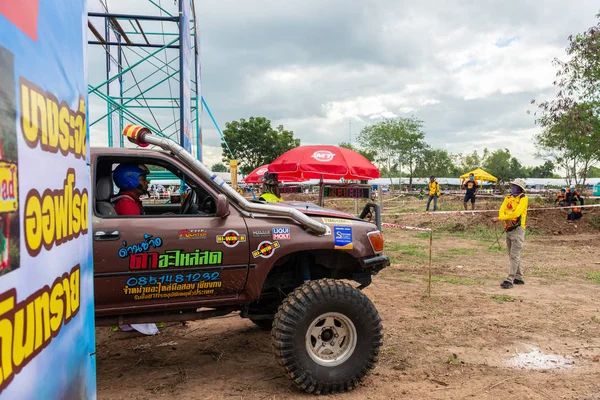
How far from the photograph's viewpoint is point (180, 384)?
3.94m

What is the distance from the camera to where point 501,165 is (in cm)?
A: 8162

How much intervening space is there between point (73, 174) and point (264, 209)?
2168mm

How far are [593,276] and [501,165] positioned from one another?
79888mm

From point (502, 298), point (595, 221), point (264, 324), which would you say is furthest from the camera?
point (595, 221)

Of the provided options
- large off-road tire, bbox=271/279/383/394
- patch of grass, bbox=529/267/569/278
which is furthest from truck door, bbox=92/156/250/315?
patch of grass, bbox=529/267/569/278

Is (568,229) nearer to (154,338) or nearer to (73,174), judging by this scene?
(154,338)

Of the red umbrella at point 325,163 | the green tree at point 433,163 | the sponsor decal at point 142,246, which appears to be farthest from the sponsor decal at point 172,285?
the green tree at point 433,163

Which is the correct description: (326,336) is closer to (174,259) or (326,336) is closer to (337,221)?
(337,221)

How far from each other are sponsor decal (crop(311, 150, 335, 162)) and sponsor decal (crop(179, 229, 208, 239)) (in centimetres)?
618

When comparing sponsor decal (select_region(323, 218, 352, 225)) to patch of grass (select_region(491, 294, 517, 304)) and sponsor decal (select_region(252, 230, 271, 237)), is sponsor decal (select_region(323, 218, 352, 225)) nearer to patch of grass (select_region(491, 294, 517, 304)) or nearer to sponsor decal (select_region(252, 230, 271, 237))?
sponsor decal (select_region(252, 230, 271, 237))

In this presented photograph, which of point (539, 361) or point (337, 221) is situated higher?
point (337, 221)

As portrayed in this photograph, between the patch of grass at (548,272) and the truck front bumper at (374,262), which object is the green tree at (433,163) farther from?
the truck front bumper at (374,262)

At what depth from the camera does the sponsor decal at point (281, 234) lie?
12.4ft

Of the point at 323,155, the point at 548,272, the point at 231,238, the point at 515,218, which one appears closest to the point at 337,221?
the point at 231,238
